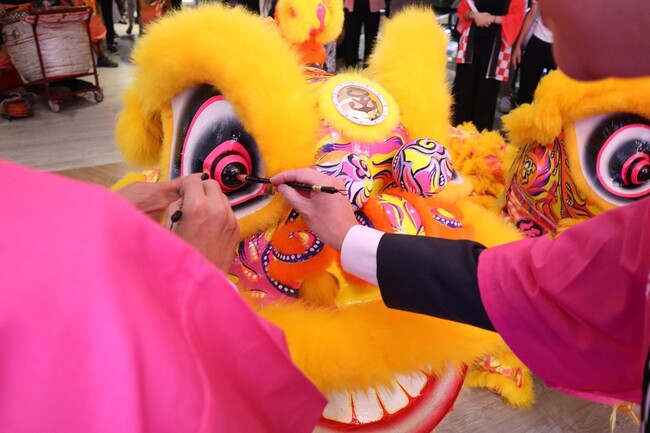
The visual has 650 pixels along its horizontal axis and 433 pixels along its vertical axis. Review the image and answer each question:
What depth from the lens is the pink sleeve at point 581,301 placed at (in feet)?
1.97

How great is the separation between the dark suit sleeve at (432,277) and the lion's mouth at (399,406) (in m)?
0.26

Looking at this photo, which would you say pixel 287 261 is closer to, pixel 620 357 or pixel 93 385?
pixel 620 357

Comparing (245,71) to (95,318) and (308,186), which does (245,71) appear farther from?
(95,318)

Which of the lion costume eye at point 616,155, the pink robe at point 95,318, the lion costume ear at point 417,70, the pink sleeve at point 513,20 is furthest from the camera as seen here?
the pink sleeve at point 513,20

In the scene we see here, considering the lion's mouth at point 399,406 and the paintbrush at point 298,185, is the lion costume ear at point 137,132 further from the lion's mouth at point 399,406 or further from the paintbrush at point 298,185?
the lion's mouth at point 399,406

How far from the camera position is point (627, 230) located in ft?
1.96

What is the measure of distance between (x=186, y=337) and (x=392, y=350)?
586 millimetres

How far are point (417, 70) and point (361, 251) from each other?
1.61 feet

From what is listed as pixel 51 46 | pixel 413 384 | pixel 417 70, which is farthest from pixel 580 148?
pixel 51 46

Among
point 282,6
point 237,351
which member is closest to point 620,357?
point 237,351

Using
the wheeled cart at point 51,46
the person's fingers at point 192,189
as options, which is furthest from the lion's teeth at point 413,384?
the wheeled cart at point 51,46

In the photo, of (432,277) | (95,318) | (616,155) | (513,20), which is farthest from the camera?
(513,20)

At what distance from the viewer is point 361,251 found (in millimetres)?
833

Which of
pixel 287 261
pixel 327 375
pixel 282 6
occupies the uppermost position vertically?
pixel 282 6
